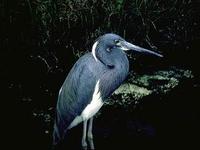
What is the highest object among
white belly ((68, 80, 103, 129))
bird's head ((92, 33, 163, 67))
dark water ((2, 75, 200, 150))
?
bird's head ((92, 33, 163, 67))

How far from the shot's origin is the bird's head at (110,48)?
3.39 meters

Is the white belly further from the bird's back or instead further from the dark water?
the dark water

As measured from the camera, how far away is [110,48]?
343cm

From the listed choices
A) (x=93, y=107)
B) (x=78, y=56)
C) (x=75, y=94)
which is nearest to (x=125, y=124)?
(x=93, y=107)

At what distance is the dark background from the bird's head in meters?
0.66

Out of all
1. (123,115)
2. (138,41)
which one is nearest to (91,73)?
(123,115)

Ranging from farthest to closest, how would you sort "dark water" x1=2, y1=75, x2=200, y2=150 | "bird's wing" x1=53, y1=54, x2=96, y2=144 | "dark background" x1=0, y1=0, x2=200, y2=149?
"dark background" x1=0, y1=0, x2=200, y2=149
"dark water" x1=2, y1=75, x2=200, y2=150
"bird's wing" x1=53, y1=54, x2=96, y2=144

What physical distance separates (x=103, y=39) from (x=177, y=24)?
1920mm

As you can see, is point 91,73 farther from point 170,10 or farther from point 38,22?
point 170,10

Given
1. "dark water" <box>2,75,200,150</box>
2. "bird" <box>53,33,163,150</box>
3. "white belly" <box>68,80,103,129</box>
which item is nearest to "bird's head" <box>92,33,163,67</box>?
"bird" <box>53,33,163,150</box>

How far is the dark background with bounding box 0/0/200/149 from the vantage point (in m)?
3.84

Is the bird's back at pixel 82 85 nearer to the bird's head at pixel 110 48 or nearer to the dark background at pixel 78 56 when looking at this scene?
the bird's head at pixel 110 48

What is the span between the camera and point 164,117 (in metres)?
4.08

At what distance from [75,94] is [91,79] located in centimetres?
15
